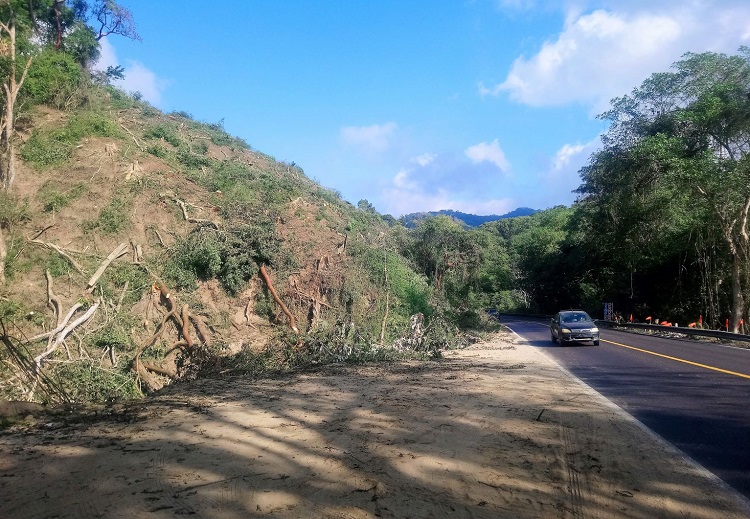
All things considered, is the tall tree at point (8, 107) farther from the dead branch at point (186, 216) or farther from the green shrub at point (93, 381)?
the green shrub at point (93, 381)

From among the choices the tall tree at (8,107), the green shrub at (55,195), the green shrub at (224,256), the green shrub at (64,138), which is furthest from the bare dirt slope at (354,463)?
the green shrub at (64,138)

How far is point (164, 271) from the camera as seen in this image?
18297mm

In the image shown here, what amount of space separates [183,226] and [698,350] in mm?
19684

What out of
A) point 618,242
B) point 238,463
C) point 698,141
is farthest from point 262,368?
point 618,242

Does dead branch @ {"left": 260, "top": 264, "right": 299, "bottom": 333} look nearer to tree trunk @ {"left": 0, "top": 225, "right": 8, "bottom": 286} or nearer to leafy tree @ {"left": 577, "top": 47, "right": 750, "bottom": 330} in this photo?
tree trunk @ {"left": 0, "top": 225, "right": 8, "bottom": 286}

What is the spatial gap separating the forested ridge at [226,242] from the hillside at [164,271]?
7 cm

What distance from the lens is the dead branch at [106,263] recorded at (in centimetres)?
1603

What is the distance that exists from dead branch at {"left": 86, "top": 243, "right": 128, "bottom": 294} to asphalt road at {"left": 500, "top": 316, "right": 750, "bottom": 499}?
14303 millimetres

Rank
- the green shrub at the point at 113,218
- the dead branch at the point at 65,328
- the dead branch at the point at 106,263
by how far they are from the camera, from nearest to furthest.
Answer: the dead branch at the point at 65,328, the dead branch at the point at 106,263, the green shrub at the point at 113,218

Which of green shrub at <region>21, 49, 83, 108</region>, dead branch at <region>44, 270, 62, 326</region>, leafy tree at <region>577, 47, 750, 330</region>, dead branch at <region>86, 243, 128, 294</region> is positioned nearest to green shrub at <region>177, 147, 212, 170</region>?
green shrub at <region>21, 49, 83, 108</region>

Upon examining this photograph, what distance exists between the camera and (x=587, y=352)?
60.2ft

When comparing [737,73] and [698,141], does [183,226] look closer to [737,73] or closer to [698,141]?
[698,141]

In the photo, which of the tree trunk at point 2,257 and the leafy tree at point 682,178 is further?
the leafy tree at point 682,178

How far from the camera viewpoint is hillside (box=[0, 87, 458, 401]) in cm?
1454
